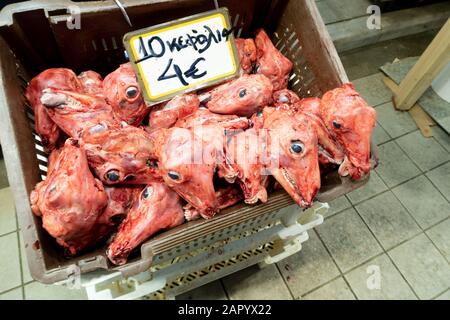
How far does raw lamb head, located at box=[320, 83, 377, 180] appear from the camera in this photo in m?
1.14

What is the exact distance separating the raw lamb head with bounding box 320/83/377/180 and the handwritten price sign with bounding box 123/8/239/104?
439 mm

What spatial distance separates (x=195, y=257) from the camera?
136cm

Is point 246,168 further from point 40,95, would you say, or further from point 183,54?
point 40,95

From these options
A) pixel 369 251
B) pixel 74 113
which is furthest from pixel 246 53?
pixel 369 251

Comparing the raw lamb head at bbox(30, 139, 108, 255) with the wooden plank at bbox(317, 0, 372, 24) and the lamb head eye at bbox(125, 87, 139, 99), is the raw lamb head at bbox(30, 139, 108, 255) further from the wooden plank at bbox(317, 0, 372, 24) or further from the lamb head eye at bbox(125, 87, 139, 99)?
the wooden plank at bbox(317, 0, 372, 24)

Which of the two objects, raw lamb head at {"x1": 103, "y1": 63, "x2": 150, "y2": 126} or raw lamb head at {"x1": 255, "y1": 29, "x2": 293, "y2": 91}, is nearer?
raw lamb head at {"x1": 103, "y1": 63, "x2": 150, "y2": 126}

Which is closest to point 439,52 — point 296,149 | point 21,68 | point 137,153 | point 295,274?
point 295,274

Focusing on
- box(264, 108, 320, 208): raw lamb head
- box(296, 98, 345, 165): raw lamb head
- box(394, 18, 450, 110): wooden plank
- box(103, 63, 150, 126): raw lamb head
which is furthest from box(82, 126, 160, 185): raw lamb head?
box(394, 18, 450, 110): wooden plank

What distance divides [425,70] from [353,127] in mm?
2024

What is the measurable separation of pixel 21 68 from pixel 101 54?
30 centimetres

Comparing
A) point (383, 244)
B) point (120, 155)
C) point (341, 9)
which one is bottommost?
point (383, 244)

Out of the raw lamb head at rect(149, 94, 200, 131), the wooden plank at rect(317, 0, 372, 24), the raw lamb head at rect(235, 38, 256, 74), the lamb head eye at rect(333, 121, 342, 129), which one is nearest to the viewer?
the lamb head eye at rect(333, 121, 342, 129)

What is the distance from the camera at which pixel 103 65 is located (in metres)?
1.46

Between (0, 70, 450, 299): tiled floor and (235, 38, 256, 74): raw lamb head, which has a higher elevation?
(235, 38, 256, 74): raw lamb head
